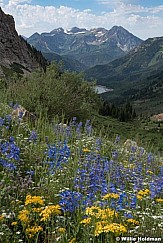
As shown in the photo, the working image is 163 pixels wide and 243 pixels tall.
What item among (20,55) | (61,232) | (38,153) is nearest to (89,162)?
(38,153)

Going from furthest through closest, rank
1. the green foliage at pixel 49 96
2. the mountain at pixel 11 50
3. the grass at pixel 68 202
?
the mountain at pixel 11 50 < the green foliage at pixel 49 96 < the grass at pixel 68 202

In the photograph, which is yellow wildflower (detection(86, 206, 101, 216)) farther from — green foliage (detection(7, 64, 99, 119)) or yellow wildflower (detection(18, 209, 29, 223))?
green foliage (detection(7, 64, 99, 119))

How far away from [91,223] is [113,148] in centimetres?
691

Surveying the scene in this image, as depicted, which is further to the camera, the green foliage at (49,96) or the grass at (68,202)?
the green foliage at (49,96)

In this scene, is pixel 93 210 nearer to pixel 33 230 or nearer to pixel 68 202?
pixel 68 202

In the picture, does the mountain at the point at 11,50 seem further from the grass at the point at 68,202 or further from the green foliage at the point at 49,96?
the grass at the point at 68,202

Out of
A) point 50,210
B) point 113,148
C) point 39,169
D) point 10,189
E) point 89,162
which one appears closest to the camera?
point 50,210

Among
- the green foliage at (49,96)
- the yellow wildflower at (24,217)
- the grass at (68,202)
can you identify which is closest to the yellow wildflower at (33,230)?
the grass at (68,202)

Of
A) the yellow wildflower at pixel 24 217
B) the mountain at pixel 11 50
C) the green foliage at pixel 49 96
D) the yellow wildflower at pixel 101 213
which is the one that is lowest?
the yellow wildflower at pixel 24 217

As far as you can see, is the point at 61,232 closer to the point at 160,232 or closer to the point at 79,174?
the point at 160,232

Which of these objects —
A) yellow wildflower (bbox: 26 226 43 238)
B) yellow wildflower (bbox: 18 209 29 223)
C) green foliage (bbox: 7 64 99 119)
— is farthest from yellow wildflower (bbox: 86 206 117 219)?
green foliage (bbox: 7 64 99 119)

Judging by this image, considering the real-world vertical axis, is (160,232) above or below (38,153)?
below

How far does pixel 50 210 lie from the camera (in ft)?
16.1

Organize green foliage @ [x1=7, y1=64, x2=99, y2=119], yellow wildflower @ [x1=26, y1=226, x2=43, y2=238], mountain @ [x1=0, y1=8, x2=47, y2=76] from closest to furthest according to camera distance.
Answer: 1. yellow wildflower @ [x1=26, y1=226, x2=43, y2=238]
2. green foliage @ [x1=7, y1=64, x2=99, y2=119]
3. mountain @ [x1=0, y1=8, x2=47, y2=76]
